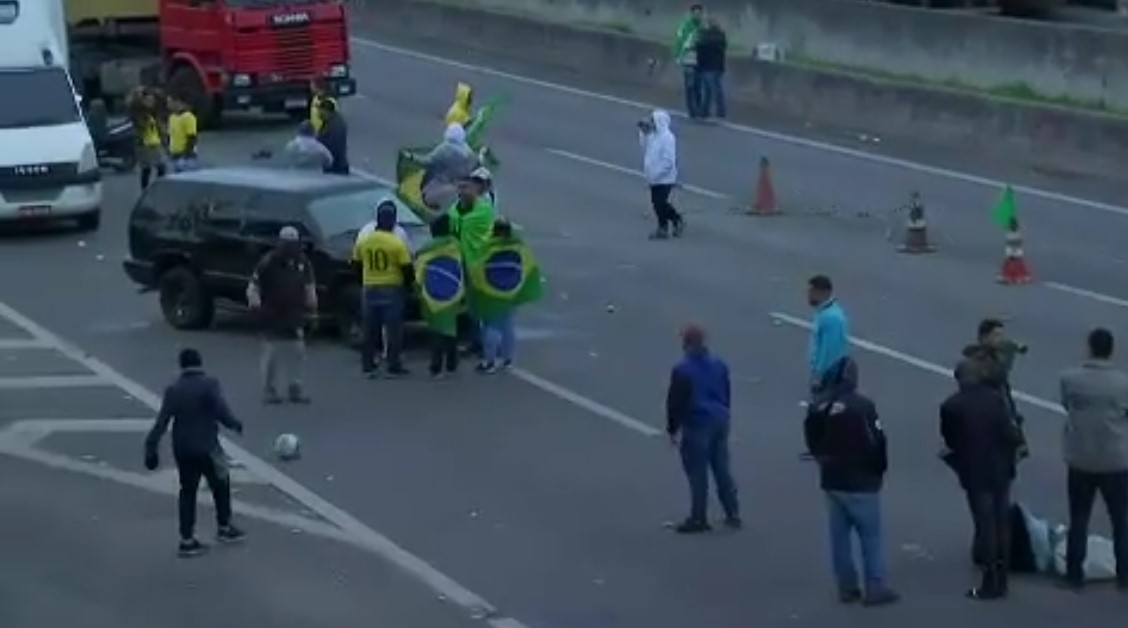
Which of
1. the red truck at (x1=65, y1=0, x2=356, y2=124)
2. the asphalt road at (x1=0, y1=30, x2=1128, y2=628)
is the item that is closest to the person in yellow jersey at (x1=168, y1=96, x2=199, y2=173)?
the asphalt road at (x1=0, y1=30, x2=1128, y2=628)

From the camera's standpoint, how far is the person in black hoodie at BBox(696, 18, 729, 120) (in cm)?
4288

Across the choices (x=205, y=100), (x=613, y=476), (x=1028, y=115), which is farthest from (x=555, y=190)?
(x=613, y=476)

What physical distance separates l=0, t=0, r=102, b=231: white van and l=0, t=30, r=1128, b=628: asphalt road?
0.48 meters

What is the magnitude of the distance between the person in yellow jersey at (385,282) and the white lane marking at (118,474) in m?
2.36

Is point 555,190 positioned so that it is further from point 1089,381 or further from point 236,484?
point 1089,381

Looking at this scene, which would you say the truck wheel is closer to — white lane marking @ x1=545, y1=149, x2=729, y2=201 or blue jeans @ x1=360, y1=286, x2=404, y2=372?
white lane marking @ x1=545, y1=149, x2=729, y2=201

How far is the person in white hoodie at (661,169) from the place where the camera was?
105ft

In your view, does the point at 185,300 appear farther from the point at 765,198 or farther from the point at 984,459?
the point at 984,459

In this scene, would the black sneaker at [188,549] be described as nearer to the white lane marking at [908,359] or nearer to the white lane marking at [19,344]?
the white lane marking at [908,359]

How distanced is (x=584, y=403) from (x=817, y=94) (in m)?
20.0

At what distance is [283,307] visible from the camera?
2389 cm

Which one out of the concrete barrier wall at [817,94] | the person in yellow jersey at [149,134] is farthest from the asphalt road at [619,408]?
the concrete barrier wall at [817,94]

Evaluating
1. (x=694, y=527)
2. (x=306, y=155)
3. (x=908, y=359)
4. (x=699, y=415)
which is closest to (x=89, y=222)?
(x=306, y=155)

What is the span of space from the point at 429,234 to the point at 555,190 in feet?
34.0
